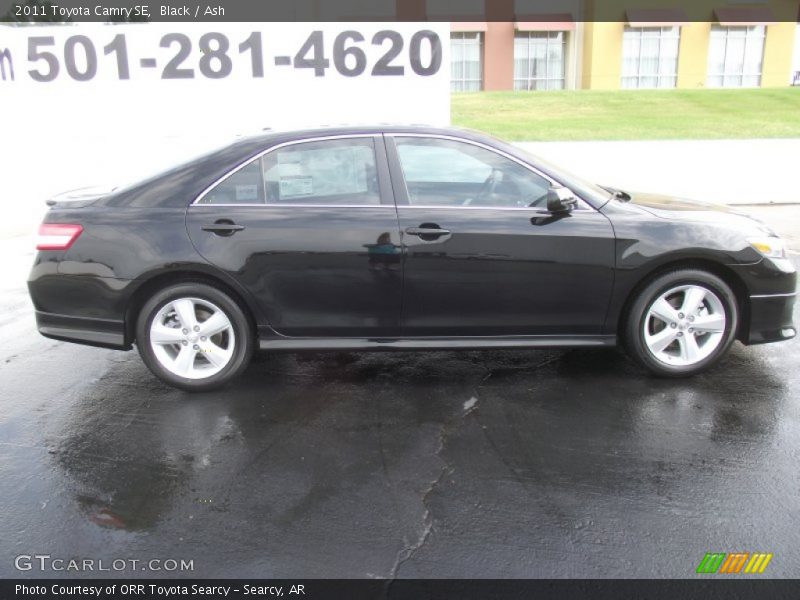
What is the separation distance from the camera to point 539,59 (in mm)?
34281

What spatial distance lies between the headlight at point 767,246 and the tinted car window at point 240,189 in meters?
3.12

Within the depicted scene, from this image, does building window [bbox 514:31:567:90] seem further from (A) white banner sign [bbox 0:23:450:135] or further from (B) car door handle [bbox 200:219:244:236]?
(B) car door handle [bbox 200:219:244:236]

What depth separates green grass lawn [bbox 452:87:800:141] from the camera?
58.5ft

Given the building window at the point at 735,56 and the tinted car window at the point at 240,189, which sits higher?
the building window at the point at 735,56

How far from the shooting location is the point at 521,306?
416 cm

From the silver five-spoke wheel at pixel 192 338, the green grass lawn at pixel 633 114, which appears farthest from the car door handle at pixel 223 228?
the green grass lawn at pixel 633 114

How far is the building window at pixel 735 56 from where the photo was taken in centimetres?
3391

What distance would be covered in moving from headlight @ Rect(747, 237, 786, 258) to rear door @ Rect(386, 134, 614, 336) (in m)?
0.95

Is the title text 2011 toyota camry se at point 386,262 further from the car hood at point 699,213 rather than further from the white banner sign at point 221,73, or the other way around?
the white banner sign at point 221,73

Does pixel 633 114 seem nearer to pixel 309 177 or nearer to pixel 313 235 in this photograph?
pixel 309 177

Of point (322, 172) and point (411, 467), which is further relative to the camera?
point (322, 172)

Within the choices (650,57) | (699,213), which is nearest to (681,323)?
(699,213)

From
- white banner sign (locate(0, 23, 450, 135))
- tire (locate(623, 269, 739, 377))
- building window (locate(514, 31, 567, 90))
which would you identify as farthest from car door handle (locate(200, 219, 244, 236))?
building window (locate(514, 31, 567, 90))

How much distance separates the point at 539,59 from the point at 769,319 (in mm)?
32954
